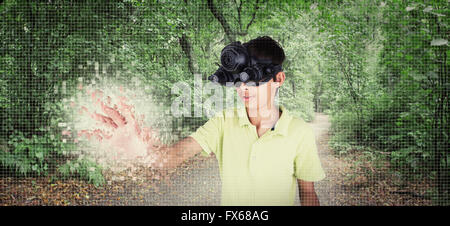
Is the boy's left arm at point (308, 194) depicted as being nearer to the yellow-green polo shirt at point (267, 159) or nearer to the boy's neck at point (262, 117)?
the yellow-green polo shirt at point (267, 159)

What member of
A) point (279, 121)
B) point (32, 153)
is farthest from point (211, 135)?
point (32, 153)

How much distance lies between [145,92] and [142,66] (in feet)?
0.70

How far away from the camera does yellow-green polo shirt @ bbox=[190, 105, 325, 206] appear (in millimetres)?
896

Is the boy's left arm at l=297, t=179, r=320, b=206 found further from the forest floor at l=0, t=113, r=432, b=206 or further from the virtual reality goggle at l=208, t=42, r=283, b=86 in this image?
the forest floor at l=0, t=113, r=432, b=206

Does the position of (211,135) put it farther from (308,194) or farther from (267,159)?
(308,194)

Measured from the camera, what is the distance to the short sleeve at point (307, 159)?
0.89m

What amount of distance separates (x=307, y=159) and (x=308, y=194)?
5.2 inches

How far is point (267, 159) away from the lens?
2.96 feet

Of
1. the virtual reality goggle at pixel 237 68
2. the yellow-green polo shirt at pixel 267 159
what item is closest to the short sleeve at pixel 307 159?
the yellow-green polo shirt at pixel 267 159

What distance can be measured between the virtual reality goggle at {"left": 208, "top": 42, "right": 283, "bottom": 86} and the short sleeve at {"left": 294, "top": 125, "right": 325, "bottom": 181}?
10.7 inches

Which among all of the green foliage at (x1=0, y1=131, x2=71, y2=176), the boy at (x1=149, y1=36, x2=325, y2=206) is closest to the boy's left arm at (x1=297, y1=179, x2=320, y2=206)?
the boy at (x1=149, y1=36, x2=325, y2=206)
